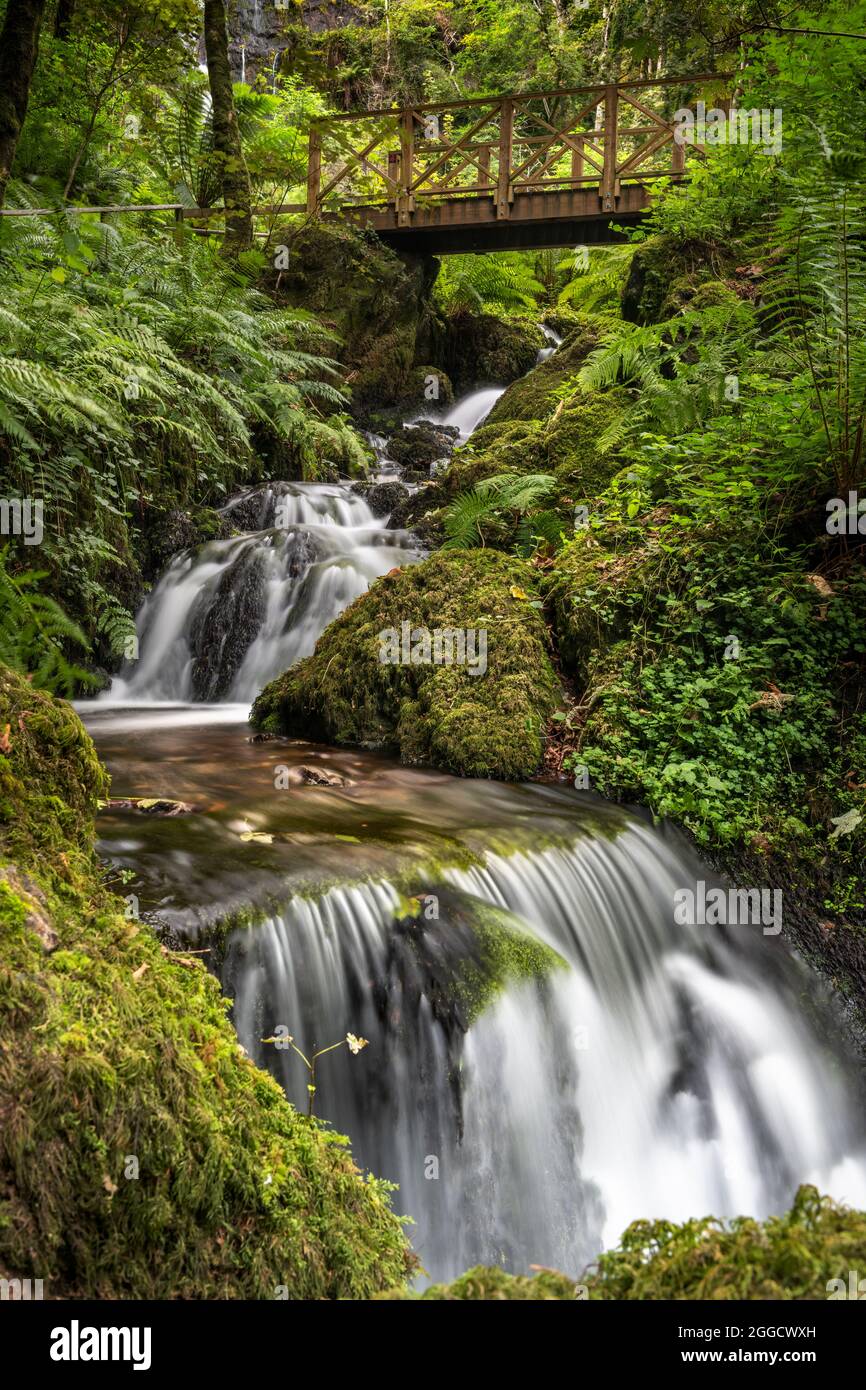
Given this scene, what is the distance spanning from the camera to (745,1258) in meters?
1.39

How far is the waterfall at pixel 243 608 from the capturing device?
315 inches

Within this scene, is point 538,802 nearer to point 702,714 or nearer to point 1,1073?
point 702,714

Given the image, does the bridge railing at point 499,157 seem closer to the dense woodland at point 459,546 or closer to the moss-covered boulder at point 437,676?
the dense woodland at point 459,546

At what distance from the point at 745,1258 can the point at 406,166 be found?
17471 millimetres

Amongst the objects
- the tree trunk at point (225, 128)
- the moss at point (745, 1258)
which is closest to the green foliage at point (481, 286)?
the tree trunk at point (225, 128)

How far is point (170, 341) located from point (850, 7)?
7084 millimetres

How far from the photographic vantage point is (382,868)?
398 cm

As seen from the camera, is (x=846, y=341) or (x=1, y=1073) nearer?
(x=1, y=1073)

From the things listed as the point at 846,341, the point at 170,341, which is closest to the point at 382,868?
the point at 846,341

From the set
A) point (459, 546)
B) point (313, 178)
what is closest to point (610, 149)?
point (313, 178)

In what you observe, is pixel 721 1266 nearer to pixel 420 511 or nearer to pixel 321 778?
pixel 321 778

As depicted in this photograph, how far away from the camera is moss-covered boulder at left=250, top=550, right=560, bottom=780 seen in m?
5.96

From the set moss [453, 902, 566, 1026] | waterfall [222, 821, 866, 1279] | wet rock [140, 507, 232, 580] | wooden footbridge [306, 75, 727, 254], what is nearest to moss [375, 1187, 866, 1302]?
waterfall [222, 821, 866, 1279]

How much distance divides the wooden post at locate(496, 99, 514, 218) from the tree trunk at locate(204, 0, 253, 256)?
4199 mm
